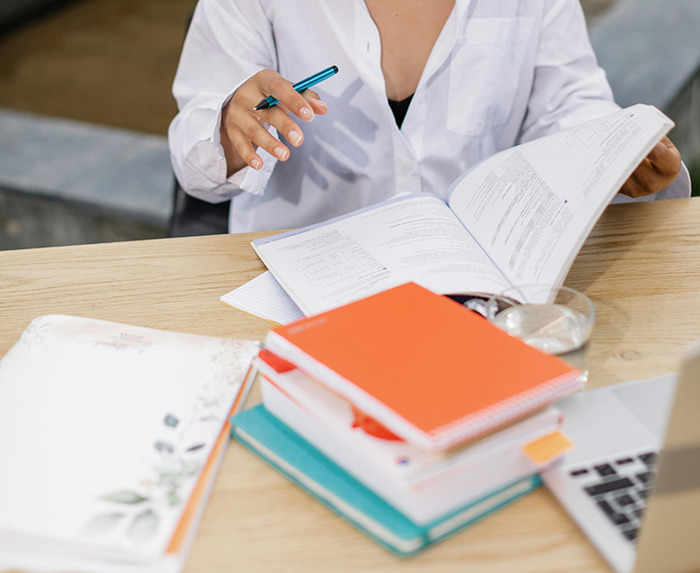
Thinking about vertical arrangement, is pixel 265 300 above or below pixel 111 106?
above

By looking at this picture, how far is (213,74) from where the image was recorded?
40.4 inches

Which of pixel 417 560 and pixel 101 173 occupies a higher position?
pixel 417 560

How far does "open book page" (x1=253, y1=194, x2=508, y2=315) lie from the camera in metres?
0.67

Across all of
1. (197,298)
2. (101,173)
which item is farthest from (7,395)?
(101,173)

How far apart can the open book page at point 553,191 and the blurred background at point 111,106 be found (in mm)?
575

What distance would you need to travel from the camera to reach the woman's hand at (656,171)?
32.3 inches

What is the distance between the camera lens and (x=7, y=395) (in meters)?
0.56

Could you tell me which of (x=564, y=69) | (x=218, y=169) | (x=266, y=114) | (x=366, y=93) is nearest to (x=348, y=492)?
(x=266, y=114)

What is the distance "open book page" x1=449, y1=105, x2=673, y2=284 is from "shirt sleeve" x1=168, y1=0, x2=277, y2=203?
0.33 meters

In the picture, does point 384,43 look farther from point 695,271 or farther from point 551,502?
point 551,502

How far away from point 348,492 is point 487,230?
368 mm

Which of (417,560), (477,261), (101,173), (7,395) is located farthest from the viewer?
(101,173)

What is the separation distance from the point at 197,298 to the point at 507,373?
35 cm

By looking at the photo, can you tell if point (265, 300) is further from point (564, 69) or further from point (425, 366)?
point (564, 69)
